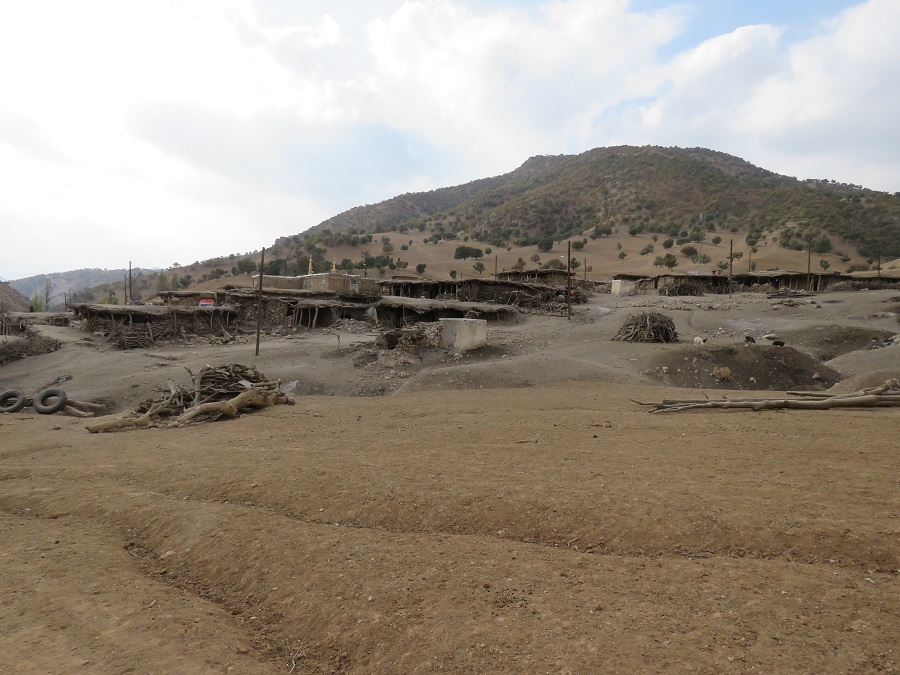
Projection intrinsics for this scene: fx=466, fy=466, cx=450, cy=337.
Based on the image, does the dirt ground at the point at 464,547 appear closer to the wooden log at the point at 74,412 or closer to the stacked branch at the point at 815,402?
the stacked branch at the point at 815,402

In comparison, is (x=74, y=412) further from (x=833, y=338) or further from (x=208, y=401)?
(x=833, y=338)

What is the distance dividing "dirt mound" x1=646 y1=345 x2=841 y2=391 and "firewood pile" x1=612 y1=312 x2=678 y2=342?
130 inches

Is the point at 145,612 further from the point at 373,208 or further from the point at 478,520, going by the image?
the point at 373,208

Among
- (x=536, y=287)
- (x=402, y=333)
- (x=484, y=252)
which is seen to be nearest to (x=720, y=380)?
(x=402, y=333)

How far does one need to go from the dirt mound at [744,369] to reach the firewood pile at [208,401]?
1177 cm

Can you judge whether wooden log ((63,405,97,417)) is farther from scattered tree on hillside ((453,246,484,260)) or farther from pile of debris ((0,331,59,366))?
scattered tree on hillside ((453,246,484,260))

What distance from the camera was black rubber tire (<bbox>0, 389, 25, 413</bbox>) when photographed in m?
14.7

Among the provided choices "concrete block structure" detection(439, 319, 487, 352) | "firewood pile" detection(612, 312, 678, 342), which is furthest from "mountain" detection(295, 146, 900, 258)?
"concrete block structure" detection(439, 319, 487, 352)

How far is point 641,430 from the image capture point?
25.5ft

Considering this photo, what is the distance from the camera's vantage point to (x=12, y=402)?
52.0ft

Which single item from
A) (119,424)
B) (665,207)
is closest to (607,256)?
(665,207)

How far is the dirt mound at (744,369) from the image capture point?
45.5 feet

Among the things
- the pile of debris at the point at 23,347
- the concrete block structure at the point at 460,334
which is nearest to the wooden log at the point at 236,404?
the concrete block structure at the point at 460,334

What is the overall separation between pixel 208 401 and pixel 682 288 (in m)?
37.2
